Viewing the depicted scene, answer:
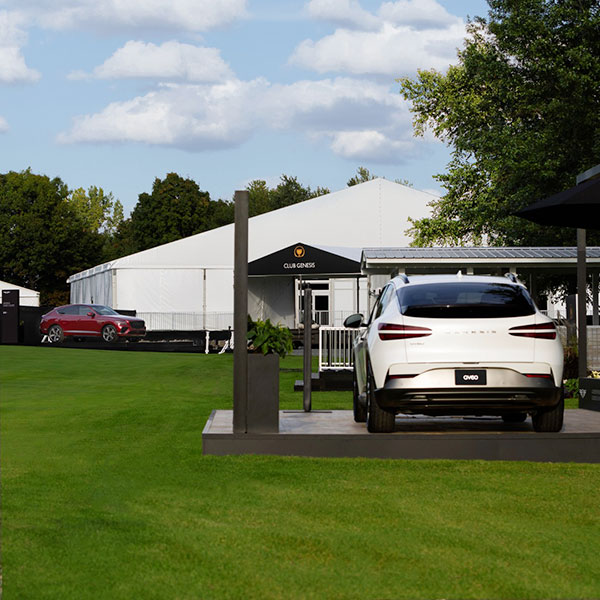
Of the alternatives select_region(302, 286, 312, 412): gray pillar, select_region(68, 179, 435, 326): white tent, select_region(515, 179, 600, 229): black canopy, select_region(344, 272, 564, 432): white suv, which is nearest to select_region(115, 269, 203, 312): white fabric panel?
select_region(68, 179, 435, 326): white tent

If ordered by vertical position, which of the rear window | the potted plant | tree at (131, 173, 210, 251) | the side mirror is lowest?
the potted plant

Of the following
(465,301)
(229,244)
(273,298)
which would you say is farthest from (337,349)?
(229,244)

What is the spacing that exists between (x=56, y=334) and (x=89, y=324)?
1.52 meters

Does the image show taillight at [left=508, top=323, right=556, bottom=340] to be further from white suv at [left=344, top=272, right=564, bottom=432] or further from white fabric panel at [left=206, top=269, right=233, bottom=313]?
white fabric panel at [left=206, top=269, right=233, bottom=313]

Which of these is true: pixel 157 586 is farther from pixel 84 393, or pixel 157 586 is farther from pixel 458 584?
pixel 84 393

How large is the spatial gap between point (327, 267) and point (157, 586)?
82.4ft

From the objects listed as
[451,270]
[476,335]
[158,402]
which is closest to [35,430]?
[158,402]

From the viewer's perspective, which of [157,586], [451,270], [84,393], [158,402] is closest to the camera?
[157,586]

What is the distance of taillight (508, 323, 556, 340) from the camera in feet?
30.8

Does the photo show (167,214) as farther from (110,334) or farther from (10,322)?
(110,334)

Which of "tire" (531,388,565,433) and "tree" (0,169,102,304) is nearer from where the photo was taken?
"tire" (531,388,565,433)

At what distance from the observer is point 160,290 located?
4147 centimetres

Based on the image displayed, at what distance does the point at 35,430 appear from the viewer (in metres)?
11.8

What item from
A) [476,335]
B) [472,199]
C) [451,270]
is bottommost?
[476,335]
